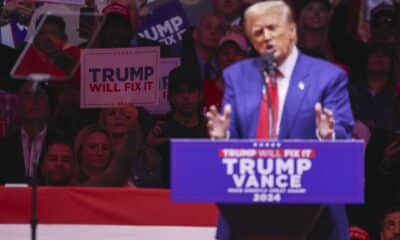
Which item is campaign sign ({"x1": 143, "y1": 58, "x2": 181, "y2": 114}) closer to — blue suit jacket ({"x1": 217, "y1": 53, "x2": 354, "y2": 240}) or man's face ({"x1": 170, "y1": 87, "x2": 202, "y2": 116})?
man's face ({"x1": 170, "y1": 87, "x2": 202, "y2": 116})

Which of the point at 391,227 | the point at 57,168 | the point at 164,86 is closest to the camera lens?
the point at 391,227

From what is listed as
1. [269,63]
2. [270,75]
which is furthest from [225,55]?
[269,63]

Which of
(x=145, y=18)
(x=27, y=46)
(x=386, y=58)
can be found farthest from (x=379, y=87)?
(x=27, y=46)

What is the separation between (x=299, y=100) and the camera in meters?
6.21

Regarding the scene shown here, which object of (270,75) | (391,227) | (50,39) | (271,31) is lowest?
(391,227)

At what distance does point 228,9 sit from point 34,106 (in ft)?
4.54

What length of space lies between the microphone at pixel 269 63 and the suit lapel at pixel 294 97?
135 mm

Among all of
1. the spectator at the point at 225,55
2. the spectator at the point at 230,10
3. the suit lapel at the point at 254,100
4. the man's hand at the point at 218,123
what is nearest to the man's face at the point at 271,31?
the suit lapel at the point at 254,100

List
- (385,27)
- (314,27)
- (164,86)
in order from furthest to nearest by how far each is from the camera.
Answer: (385,27) < (164,86) < (314,27)

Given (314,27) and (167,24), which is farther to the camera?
(167,24)

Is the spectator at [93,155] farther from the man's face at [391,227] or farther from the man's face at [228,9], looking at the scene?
the man's face at [391,227]

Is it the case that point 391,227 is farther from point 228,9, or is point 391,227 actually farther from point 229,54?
point 228,9

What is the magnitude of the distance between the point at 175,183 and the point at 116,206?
253cm

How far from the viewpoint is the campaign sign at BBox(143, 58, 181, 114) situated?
29.5 ft
